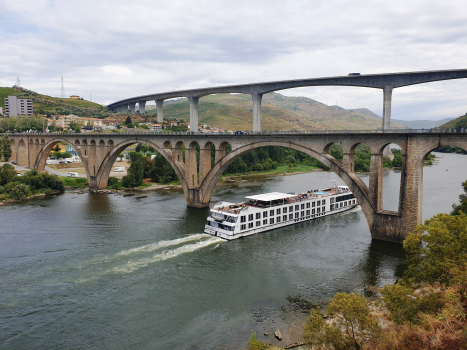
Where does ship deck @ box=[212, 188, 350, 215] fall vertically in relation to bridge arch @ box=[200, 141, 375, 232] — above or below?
below

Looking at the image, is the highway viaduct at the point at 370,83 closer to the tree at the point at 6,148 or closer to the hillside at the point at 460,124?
the tree at the point at 6,148

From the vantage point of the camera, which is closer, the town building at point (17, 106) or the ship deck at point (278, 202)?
the ship deck at point (278, 202)

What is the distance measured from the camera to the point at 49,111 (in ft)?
429

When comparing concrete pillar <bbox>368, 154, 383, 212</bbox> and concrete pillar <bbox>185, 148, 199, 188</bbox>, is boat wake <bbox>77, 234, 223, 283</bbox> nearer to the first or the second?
concrete pillar <bbox>185, 148, 199, 188</bbox>

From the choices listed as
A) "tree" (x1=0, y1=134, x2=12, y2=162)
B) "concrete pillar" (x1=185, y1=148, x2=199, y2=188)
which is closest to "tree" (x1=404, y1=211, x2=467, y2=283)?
"concrete pillar" (x1=185, y1=148, x2=199, y2=188)

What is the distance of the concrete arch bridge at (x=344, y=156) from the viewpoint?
2669 centimetres

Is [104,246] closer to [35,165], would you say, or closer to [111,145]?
[111,145]

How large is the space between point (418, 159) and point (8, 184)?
53.1 metres

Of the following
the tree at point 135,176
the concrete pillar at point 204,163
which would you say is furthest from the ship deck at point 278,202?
the tree at point 135,176

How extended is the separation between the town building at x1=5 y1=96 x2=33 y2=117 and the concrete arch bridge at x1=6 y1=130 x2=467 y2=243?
92.2m

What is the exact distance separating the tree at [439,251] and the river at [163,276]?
4.93 m

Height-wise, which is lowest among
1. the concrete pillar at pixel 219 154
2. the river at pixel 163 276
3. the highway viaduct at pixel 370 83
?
the river at pixel 163 276

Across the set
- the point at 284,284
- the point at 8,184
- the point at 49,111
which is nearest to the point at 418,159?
the point at 284,284

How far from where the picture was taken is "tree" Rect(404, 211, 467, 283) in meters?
16.5
